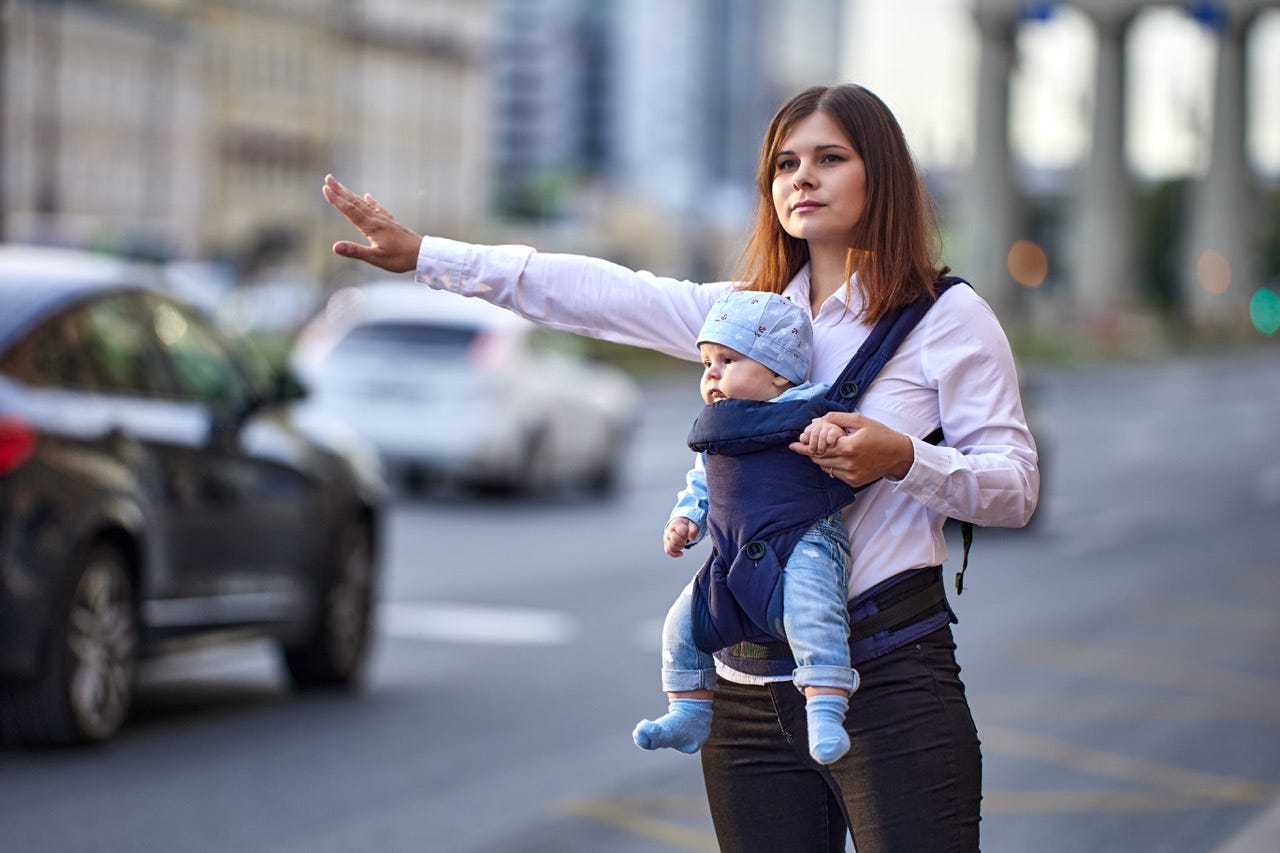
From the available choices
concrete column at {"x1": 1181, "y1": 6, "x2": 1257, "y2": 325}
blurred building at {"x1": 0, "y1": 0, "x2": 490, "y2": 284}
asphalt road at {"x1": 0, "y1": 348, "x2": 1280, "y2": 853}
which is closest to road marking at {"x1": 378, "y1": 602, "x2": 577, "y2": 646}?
asphalt road at {"x1": 0, "y1": 348, "x2": 1280, "y2": 853}

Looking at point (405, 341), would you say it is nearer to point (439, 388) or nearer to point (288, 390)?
point (439, 388)

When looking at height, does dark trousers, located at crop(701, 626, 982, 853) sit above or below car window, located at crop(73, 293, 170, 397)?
above

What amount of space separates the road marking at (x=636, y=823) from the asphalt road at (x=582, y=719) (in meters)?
0.02

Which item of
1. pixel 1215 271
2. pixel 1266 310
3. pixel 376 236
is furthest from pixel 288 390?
pixel 1266 310

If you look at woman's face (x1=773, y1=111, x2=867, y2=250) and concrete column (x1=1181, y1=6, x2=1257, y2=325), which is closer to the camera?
woman's face (x1=773, y1=111, x2=867, y2=250)

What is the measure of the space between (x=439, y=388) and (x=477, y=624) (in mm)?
8003

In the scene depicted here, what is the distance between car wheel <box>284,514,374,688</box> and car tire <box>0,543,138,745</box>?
1742 millimetres

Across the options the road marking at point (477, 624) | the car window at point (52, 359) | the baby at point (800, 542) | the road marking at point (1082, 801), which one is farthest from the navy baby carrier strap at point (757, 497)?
the road marking at point (477, 624)

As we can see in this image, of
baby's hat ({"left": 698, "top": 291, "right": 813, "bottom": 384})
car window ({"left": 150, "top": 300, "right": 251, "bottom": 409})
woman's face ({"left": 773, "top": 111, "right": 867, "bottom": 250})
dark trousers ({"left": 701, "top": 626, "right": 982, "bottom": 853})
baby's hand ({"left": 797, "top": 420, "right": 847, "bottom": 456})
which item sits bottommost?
car window ({"left": 150, "top": 300, "right": 251, "bottom": 409})

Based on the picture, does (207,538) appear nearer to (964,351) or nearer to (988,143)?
(964,351)

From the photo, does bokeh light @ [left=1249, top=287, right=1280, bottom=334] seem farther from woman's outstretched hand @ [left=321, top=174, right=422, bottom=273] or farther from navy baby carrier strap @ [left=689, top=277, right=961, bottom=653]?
navy baby carrier strap @ [left=689, top=277, right=961, bottom=653]

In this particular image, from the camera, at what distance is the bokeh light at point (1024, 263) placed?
104m

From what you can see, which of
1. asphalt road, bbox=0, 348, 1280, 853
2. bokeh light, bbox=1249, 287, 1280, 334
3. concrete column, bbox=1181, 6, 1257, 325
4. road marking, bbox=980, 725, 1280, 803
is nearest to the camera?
asphalt road, bbox=0, 348, 1280, 853

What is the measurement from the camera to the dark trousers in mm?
3598
